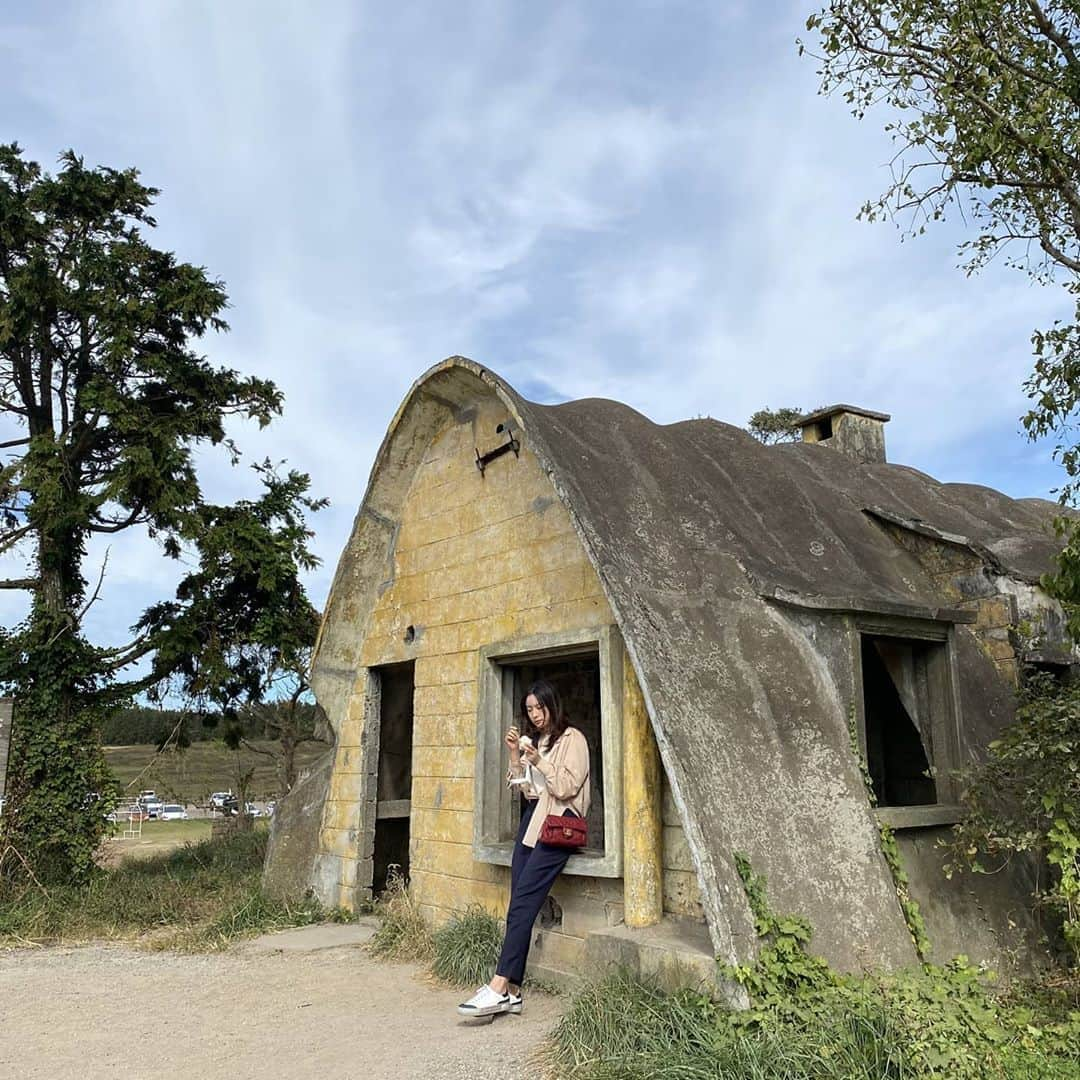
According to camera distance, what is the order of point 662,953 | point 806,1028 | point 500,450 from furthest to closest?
point 500,450
point 662,953
point 806,1028

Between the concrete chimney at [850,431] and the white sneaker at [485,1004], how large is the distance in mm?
6747

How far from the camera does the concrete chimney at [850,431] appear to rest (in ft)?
34.2

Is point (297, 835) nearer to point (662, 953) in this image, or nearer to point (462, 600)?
point (462, 600)

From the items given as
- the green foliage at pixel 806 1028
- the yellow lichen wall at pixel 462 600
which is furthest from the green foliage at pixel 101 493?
the green foliage at pixel 806 1028

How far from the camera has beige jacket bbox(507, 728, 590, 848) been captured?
5.66 meters

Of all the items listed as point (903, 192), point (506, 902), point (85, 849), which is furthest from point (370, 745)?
point (903, 192)

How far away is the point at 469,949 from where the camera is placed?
6.38m

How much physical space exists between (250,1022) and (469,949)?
1.43 meters

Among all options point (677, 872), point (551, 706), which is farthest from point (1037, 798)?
point (551, 706)

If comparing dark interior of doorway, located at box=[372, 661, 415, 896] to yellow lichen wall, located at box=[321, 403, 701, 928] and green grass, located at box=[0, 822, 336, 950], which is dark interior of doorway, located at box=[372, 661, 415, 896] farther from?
green grass, located at box=[0, 822, 336, 950]

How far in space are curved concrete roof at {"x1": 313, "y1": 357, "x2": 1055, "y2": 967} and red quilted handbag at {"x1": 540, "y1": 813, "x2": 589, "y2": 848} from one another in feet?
3.16

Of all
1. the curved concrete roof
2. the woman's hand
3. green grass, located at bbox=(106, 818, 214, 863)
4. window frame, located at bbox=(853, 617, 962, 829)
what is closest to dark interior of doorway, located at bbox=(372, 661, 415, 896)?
the curved concrete roof

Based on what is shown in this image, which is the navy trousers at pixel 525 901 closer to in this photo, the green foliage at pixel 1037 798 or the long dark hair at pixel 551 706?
the long dark hair at pixel 551 706

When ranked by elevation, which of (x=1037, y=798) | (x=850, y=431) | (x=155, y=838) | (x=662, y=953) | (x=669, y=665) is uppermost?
(x=850, y=431)
